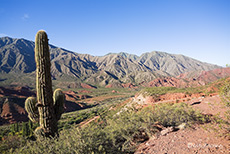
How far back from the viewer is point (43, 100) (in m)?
6.63

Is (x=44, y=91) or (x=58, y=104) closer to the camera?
(x=44, y=91)

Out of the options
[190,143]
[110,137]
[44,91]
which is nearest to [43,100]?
[44,91]

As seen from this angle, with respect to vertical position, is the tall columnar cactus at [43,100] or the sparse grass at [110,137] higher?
the tall columnar cactus at [43,100]

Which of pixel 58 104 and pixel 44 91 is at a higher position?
pixel 44 91

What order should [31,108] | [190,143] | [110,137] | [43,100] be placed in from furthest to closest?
[31,108]
[43,100]
[110,137]
[190,143]

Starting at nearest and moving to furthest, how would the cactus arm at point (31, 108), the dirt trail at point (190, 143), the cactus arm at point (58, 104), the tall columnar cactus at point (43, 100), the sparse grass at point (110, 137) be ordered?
the dirt trail at point (190, 143), the sparse grass at point (110, 137), the tall columnar cactus at point (43, 100), the cactus arm at point (31, 108), the cactus arm at point (58, 104)

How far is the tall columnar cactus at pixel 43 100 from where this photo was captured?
6.64m

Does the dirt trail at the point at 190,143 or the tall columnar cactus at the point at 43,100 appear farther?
the tall columnar cactus at the point at 43,100

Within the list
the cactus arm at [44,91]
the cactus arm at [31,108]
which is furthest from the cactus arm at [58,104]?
the cactus arm at [31,108]

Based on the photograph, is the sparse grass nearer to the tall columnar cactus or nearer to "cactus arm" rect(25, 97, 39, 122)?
the tall columnar cactus

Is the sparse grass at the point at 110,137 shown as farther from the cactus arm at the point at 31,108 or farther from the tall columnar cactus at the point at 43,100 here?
the cactus arm at the point at 31,108

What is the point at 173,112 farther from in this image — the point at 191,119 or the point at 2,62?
the point at 2,62

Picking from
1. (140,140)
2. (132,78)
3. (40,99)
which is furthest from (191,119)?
(132,78)

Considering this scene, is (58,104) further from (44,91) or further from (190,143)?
(190,143)
